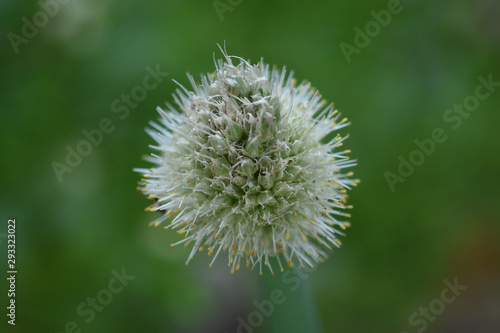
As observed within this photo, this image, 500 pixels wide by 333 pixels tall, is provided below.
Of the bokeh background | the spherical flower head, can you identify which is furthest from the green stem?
the bokeh background

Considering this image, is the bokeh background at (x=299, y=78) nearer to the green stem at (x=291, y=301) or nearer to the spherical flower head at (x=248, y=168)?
the green stem at (x=291, y=301)

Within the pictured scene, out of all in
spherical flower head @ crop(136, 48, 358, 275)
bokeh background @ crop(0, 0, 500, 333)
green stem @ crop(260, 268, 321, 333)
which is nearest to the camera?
spherical flower head @ crop(136, 48, 358, 275)

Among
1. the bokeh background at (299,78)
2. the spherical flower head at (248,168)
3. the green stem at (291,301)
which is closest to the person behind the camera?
the spherical flower head at (248,168)

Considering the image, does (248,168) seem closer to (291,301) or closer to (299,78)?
(291,301)

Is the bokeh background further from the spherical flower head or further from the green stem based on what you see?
the spherical flower head

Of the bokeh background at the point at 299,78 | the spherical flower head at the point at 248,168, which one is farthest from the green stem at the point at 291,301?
the bokeh background at the point at 299,78

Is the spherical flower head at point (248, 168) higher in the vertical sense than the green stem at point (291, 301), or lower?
higher

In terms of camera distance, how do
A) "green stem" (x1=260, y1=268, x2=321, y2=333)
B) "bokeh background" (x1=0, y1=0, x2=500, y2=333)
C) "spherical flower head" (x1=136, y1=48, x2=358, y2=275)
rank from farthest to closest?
"bokeh background" (x1=0, y1=0, x2=500, y2=333) → "green stem" (x1=260, y1=268, x2=321, y2=333) → "spherical flower head" (x1=136, y1=48, x2=358, y2=275)
